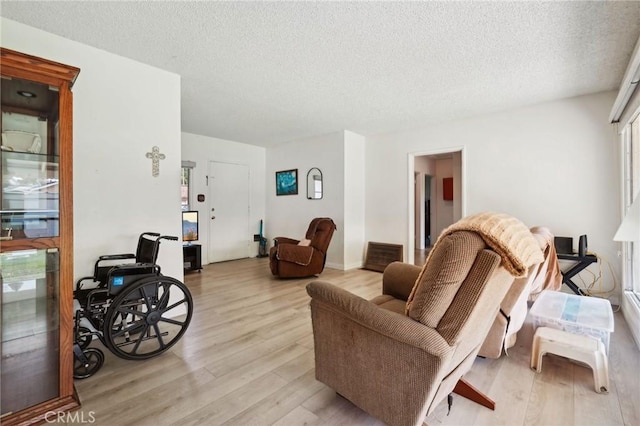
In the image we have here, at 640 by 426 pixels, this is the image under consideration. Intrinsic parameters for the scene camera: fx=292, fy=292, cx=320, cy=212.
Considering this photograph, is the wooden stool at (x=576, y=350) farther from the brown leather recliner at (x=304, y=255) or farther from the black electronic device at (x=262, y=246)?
the black electronic device at (x=262, y=246)

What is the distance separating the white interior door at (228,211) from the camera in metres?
5.84

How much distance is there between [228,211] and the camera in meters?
6.08

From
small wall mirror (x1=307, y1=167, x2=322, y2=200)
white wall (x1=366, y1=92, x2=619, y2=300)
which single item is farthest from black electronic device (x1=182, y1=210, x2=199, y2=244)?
white wall (x1=366, y1=92, x2=619, y2=300)

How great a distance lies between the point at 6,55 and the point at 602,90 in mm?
5217

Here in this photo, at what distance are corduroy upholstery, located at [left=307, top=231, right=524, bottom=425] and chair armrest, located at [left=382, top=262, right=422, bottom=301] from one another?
0.67 meters

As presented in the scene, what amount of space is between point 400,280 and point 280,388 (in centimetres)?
113

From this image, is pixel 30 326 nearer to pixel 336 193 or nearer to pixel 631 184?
pixel 336 193

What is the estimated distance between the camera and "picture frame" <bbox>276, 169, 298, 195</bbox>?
19.6ft

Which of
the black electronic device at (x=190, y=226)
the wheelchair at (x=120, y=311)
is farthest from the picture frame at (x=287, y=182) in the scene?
the wheelchair at (x=120, y=311)

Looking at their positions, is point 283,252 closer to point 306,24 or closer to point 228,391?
point 228,391

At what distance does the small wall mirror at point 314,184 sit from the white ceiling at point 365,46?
1.74 meters

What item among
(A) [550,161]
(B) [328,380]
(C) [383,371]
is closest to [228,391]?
(B) [328,380]

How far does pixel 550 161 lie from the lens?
3.75 m

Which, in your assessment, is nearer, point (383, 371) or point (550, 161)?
point (383, 371)
